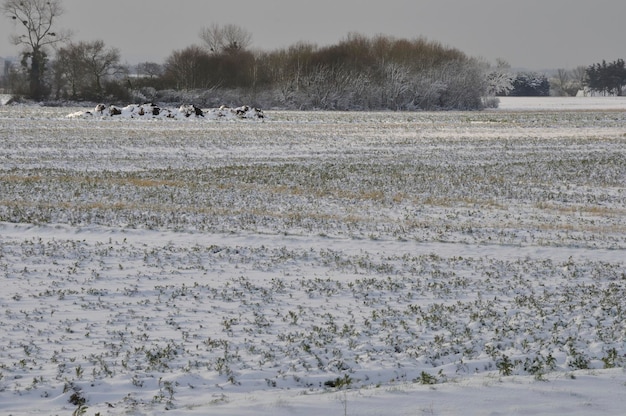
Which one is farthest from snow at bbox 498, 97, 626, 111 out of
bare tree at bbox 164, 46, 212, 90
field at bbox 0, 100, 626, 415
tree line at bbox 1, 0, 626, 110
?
field at bbox 0, 100, 626, 415

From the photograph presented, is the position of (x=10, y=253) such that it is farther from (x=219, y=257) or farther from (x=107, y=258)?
(x=219, y=257)

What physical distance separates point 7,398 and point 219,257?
6339 mm

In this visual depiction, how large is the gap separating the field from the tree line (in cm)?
7063

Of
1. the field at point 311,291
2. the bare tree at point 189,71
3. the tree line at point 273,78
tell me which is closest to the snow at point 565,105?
the tree line at point 273,78

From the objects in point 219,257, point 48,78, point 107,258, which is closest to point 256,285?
point 219,257

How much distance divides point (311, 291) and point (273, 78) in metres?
90.4

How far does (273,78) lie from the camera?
99438 mm

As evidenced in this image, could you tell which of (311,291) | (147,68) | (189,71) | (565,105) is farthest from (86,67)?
(311,291)

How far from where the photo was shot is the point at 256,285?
11312mm

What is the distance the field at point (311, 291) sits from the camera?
7.02 metres

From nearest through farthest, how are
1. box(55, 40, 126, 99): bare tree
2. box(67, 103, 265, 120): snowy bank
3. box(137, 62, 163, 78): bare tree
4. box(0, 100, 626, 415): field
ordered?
box(0, 100, 626, 415): field
box(67, 103, 265, 120): snowy bank
box(55, 40, 126, 99): bare tree
box(137, 62, 163, 78): bare tree

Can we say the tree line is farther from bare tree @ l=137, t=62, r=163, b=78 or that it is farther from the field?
the field

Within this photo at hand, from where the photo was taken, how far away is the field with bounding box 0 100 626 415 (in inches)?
277

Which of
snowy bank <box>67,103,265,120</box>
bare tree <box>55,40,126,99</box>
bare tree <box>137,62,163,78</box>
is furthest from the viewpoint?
bare tree <box>137,62,163,78</box>
